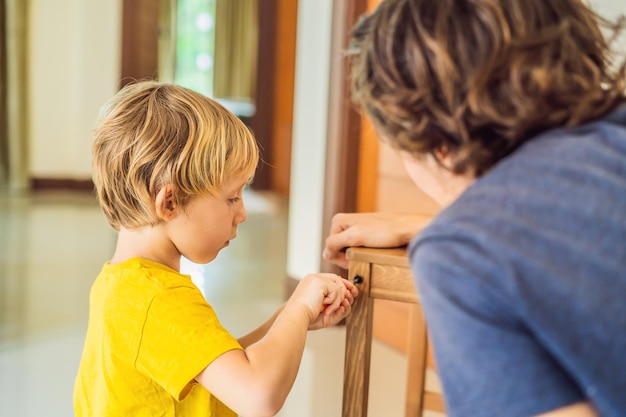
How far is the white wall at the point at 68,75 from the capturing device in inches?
230

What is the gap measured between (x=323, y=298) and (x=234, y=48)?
6886 millimetres

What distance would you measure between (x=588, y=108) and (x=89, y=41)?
5.81m

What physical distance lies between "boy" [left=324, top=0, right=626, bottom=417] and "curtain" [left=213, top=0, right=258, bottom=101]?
681cm

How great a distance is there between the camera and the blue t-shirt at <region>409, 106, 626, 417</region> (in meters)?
0.51

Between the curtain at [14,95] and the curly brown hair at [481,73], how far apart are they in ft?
18.5

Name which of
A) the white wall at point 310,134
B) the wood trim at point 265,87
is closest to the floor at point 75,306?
the white wall at point 310,134

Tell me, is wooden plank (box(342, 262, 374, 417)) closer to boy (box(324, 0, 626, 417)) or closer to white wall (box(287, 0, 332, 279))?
boy (box(324, 0, 626, 417))

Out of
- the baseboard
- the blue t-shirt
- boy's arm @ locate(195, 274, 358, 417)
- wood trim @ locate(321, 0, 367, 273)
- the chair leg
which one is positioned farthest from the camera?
the baseboard

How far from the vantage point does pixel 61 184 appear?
606cm

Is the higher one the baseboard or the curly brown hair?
the curly brown hair

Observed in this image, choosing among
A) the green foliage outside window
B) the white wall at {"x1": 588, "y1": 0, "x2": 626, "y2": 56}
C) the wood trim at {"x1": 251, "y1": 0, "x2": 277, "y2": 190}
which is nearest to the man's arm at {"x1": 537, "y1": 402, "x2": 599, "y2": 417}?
the white wall at {"x1": 588, "y1": 0, "x2": 626, "y2": 56}

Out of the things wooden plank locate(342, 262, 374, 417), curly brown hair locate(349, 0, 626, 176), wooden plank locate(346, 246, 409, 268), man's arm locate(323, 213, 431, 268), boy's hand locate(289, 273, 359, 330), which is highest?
curly brown hair locate(349, 0, 626, 176)

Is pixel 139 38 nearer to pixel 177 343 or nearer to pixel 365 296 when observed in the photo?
pixel 365 296

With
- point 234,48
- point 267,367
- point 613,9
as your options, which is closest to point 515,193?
point 267,367
